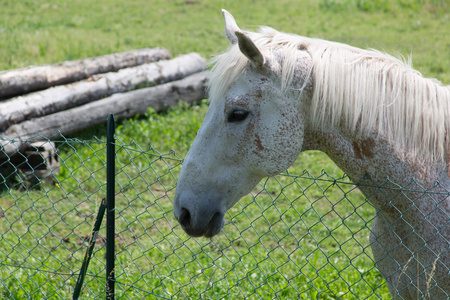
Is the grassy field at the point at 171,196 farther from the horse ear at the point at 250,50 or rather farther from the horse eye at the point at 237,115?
the horse ear at the point at 250,50

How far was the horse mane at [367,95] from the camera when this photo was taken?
193 centimetres

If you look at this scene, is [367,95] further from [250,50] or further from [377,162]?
[250,50]

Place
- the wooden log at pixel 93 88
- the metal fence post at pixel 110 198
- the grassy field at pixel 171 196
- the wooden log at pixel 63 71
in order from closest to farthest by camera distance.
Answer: the metal fence post at pixel 110 198 < the grassy field at pixel 171 196 < the wooden log at pixel 93 88 < the wooden log at pixel 63 71

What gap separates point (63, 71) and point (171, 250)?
10.4ft

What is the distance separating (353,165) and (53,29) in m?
9.23

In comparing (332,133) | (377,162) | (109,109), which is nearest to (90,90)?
(109,109)

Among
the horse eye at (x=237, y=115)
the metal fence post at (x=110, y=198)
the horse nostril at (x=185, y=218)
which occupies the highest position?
the horse eye at (x=237, y=115)

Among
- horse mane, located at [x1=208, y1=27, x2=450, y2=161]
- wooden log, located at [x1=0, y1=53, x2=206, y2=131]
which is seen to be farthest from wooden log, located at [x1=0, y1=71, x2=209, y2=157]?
horse mane, located at [x1=208, y1=27, x2=450, y2=161]

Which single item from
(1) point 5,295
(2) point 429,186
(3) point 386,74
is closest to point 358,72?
(3) point 386,74

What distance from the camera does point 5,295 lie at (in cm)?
307

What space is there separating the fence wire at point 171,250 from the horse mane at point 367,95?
362 mm

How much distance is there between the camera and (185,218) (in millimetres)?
2000

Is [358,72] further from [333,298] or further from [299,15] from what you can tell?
[299,15]

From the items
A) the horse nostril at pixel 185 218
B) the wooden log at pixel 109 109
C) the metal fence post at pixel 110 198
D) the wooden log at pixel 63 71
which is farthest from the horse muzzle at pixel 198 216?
the wooden log at pixel 63 71
